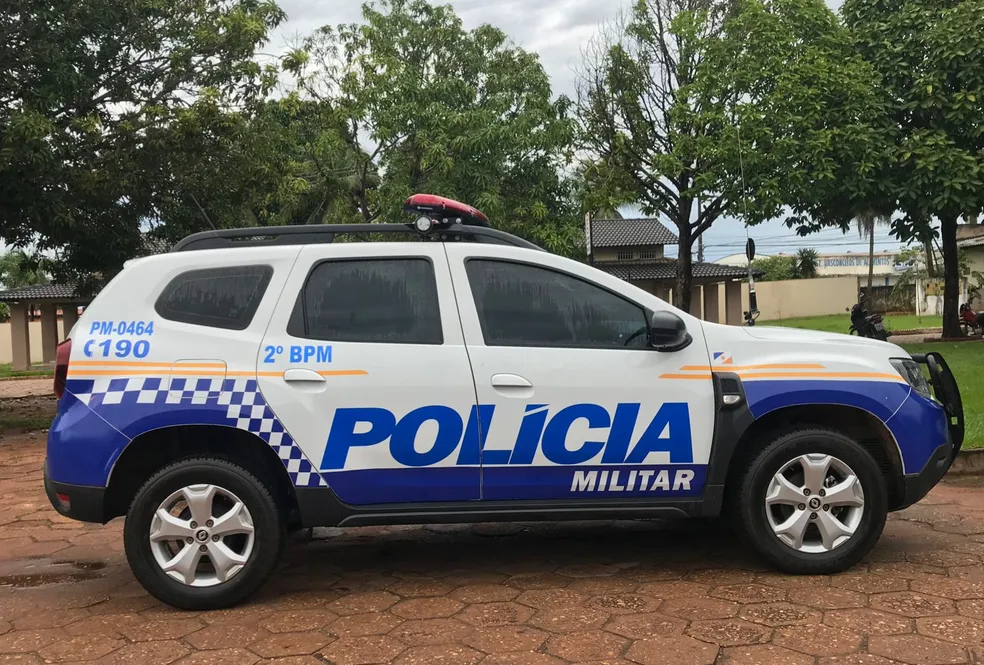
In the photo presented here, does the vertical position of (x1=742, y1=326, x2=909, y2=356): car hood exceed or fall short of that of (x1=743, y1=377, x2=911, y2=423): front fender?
it exceeds it

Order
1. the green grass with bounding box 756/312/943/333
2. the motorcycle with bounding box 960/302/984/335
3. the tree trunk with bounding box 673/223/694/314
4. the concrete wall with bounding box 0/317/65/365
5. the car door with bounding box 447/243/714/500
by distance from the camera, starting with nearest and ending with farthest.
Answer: the car door with bounding box 447/243/714/500 → the motorcycle with bounding box 960/302/984/335 → the tree trunk with bounding box 673/223/694/314 → the green grass with bounding box 756/312/943/333 → the concrete wall with bounding box 0/317/65/365

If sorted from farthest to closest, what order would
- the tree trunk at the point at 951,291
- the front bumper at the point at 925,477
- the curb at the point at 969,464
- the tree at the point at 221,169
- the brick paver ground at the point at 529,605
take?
the tree trunk at the point at 951,291 → the tree at the point at 221,169 → the curb at the point at 969,464 → the front bumper at the point at 925,477 → the brick paver ground at the point at 529,605

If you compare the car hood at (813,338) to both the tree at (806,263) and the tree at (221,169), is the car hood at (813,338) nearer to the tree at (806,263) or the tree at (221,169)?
the tree at (221,169)

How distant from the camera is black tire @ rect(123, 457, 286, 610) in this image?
12.2ft

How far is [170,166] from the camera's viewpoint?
1109 centimetres

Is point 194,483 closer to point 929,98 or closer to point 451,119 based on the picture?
point 451,119

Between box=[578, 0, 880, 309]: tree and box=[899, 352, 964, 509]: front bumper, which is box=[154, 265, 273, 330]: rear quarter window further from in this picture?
box=[578, 0, 880, 309]: tree

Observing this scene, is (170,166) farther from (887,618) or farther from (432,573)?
(887,618)

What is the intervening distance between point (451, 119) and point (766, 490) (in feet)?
43.7

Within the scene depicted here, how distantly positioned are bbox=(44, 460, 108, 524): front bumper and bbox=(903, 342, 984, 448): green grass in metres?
6.23

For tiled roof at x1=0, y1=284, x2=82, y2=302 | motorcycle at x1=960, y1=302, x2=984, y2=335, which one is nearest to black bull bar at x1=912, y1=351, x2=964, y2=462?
motorcycle at x1=960, y1=302, x2=984, y2=335

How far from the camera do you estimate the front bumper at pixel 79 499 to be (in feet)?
12.2

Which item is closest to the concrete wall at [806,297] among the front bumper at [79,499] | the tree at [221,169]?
the tree at [221,169]

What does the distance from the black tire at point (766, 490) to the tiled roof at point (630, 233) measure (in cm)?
3348
